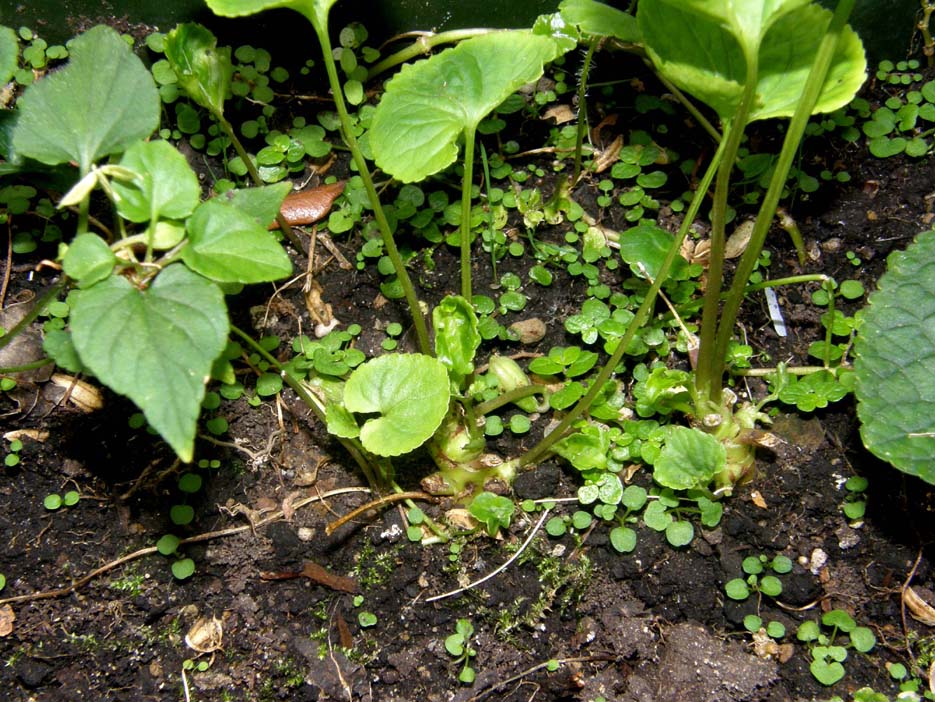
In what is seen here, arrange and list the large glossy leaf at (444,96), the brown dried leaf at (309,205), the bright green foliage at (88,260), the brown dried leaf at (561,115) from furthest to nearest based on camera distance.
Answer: the brown dried leaf at (561,115)
the brown dried leaf at (309,205)
the large glossy leaf at (444,96)
the bright green foliage at (88,260)

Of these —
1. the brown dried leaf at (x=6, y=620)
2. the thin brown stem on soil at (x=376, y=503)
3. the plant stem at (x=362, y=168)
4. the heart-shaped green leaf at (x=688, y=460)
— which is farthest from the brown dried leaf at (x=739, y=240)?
the brown dried leaf at (x=6, y=620)

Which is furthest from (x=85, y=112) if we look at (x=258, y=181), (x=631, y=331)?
(x=631, y=331)

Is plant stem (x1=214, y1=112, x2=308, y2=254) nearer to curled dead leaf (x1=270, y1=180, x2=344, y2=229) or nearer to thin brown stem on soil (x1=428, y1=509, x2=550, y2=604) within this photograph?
curled dead leaf (x1=270, y1=180, x2=344, y2=229)

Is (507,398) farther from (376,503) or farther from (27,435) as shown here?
(27,435)

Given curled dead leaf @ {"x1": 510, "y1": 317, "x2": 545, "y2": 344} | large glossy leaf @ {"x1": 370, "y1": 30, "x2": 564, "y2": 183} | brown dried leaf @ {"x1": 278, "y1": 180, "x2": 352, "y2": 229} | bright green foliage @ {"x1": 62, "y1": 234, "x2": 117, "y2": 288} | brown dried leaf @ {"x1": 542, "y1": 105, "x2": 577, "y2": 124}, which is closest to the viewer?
bright green foliage @ {"x1": 62, "y1": 234, "x2": 117, "y2": 288}

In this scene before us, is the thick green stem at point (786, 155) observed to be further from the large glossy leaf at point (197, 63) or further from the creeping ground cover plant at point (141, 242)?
the large glossy leaf at point (197, 63)

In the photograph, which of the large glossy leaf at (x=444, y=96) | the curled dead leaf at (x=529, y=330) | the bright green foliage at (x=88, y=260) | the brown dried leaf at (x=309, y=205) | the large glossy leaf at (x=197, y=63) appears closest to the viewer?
the bright green foliage at (x=88, y=260)

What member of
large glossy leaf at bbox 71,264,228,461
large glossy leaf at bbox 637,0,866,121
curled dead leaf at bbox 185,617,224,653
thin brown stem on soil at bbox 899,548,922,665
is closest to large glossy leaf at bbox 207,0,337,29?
large glossy leaf at bbox 71,264,228,461
